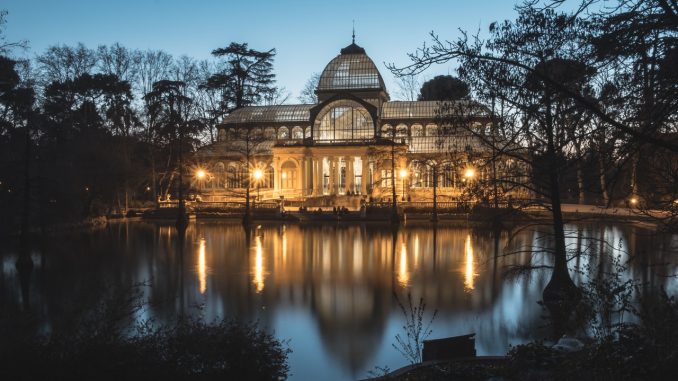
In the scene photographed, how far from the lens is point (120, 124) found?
2219 inches

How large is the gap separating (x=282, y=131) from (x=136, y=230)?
26.6 meters

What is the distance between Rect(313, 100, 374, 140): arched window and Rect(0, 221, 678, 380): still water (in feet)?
78.7

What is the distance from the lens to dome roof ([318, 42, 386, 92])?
2399 inches

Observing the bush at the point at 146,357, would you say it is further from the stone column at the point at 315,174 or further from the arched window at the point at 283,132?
the arched window at the point at 283,132

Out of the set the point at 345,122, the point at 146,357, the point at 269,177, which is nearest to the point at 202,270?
the point at 146,357

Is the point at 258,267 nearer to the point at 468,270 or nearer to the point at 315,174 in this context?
the point at 468,270

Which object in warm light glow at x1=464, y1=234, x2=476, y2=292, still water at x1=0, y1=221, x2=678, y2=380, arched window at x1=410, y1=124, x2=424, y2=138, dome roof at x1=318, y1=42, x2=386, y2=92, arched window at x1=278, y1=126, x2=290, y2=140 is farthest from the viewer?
arched window at x1=278, y1=126, x2=290, y2=140

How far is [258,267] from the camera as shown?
22.4m

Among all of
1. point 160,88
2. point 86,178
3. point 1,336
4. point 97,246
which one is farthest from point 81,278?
point 160,88

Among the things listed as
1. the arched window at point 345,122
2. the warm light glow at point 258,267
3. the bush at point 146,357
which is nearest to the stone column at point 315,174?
the arched window at point 345,122

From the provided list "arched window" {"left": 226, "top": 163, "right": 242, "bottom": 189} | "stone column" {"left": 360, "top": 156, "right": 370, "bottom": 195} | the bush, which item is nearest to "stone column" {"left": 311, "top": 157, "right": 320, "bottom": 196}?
"stone column" {"left": 360, "top": 156, "right": 370, "bottom": 195}

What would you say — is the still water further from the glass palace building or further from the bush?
the glass palace building

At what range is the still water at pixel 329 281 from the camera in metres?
12.8

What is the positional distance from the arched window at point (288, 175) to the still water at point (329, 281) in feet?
74.8
